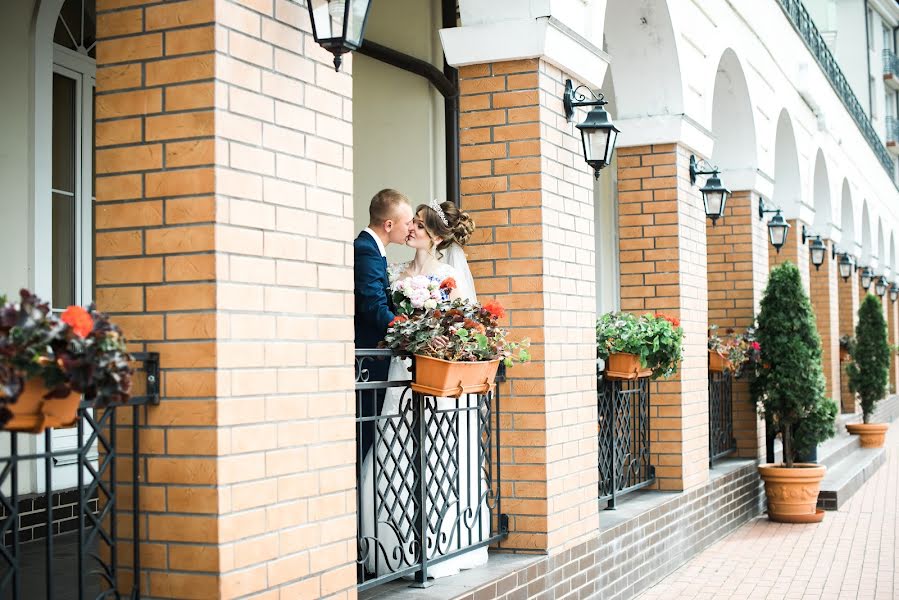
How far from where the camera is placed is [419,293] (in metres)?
4.80

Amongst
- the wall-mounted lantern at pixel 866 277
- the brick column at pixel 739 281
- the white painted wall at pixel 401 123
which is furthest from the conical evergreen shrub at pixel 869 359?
the white painted wall at pixel 401 123

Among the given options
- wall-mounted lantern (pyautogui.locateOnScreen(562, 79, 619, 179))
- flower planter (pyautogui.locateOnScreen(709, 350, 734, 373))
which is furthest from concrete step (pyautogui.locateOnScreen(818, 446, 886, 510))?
wall-mounted lantern (pyautogui.locateOnScreen(562, 79, 619, 179))

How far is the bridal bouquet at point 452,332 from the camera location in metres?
4.64

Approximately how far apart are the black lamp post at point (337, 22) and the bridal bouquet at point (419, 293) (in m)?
1.41

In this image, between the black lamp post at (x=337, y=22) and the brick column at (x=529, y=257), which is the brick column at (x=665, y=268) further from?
the black lamp post at (x=337, y=22)

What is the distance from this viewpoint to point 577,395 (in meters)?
6.07

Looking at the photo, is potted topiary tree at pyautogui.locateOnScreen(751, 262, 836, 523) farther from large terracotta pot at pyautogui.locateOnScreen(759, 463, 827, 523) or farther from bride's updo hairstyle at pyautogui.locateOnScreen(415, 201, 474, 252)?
bride's updo hairstyle at pyautogui.locateOnScreen(415, 201, 474, 252)

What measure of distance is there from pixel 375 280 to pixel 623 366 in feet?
8.57

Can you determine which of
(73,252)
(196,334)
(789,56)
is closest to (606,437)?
(73,252)

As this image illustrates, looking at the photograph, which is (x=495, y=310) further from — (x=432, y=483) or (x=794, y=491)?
(x=794, y=491)

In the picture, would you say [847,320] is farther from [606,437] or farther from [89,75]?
[89,75]

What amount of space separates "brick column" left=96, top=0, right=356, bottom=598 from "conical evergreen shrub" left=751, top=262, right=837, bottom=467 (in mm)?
7376

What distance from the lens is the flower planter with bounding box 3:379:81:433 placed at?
268 cm

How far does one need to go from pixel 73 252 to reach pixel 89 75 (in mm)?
1063
